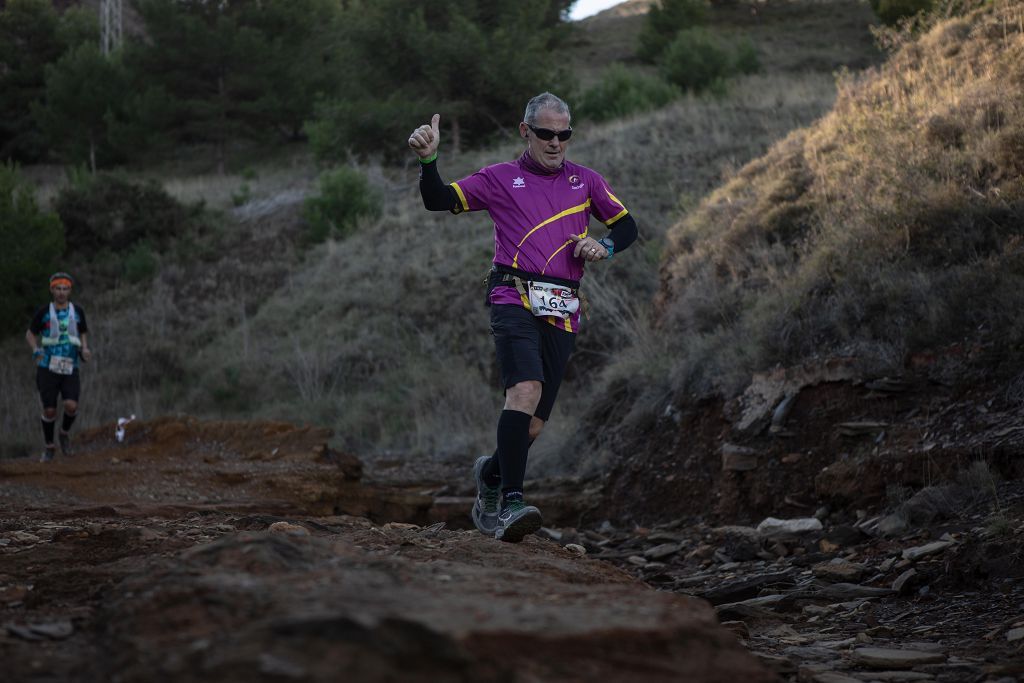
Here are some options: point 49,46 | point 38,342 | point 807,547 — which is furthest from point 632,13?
point 807,547

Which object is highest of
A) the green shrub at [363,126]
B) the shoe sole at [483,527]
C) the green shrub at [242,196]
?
the green shrub at [363,126]

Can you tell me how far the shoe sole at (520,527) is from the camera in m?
5.21

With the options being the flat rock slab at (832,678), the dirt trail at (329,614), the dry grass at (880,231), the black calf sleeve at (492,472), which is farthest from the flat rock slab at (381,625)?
the dry grass at (880,231)

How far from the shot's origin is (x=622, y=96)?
29.0m

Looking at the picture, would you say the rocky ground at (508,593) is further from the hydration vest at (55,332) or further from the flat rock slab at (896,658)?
the hydration vest at (55,332)

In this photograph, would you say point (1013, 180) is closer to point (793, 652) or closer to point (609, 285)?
point (793, 652)

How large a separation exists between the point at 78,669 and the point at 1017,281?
698 centimetres

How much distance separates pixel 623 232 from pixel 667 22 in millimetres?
38143

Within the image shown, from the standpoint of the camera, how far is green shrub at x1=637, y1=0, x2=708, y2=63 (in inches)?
1633

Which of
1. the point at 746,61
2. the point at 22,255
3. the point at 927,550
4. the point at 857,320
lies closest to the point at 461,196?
the point at 927,550

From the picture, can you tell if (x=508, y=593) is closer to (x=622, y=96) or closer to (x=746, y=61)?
(x=622, y=96)

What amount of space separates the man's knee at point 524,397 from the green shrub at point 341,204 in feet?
68.8

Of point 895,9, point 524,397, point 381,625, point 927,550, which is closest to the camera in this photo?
point 381,625

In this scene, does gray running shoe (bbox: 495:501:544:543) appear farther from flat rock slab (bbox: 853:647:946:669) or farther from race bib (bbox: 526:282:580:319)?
flat rock slab (bbox: 853:647:946:669)
